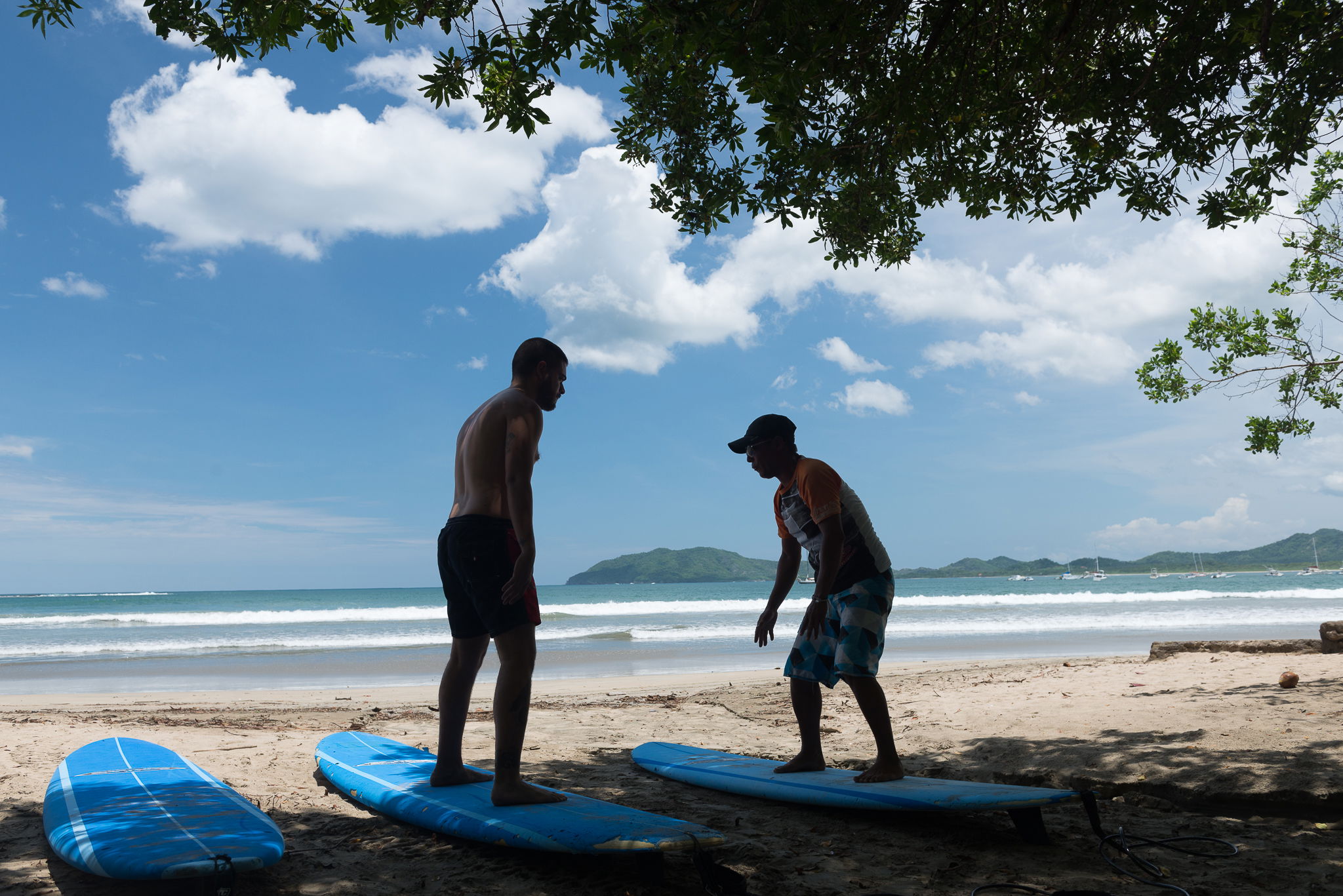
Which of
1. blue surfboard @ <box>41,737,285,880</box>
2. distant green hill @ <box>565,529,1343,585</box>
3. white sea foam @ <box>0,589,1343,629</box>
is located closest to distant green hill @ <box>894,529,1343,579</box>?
distant green hill @ <box>565,529,1343,585</box>

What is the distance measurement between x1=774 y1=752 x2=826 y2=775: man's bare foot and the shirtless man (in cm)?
130

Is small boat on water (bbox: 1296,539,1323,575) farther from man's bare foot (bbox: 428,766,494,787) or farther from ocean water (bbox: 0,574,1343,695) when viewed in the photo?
man's bare foot (bbox: 428,766,494,787)

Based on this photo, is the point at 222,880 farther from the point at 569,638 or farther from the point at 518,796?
the point at 569,638

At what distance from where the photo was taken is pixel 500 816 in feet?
10.2

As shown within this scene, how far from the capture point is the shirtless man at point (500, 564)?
3.32m

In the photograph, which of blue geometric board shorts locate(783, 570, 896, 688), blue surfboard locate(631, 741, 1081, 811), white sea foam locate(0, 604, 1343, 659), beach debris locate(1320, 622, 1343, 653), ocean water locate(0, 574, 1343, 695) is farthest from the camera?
white sea foam locate(0, 604, 1343, 659)

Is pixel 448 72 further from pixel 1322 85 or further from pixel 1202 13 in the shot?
pixel 1322 85

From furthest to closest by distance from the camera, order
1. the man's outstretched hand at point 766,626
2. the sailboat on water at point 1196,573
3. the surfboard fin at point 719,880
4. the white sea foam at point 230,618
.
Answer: the sailboat on water at point 1196,573
the white sea foam at point 230,618
the man's outstretched hand at point 766,626
the surfboard fin at point 719,880

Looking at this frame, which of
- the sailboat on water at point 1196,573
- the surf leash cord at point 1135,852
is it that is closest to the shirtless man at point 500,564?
the surf leash cord at point 1135,852

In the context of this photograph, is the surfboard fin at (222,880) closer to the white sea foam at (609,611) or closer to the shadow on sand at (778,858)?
the shadow on sand at (778,858)

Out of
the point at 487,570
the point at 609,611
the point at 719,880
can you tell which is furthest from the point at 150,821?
the point at 609,611

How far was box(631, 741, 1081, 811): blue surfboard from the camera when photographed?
321 centimetres

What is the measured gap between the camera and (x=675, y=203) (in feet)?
18.6

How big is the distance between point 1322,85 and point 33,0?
6.93m
